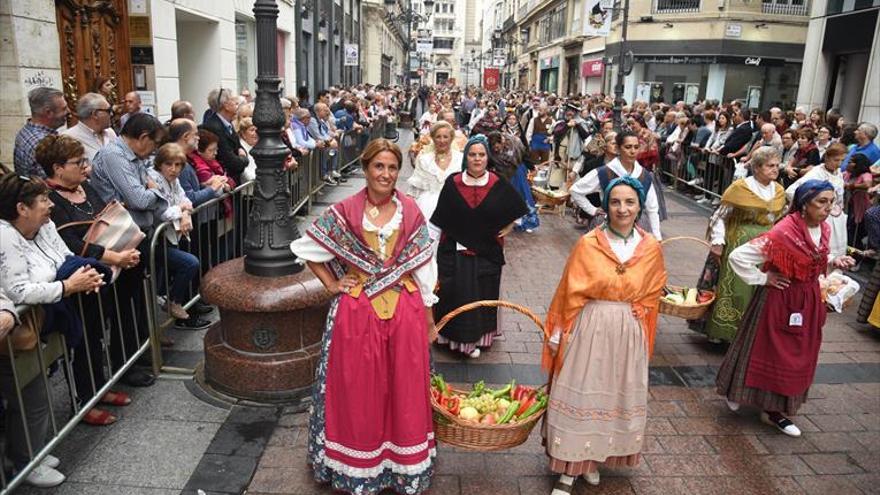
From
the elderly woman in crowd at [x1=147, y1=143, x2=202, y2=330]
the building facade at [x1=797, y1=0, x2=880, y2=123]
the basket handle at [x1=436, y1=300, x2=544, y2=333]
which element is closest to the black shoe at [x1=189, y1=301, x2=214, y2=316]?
the elderly woman in crowd at [x1=147, y1=143, x2=202, y2=330]

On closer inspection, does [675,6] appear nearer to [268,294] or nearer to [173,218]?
[173,218]

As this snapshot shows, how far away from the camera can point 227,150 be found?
23.7ft

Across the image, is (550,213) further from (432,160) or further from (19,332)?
(19,332)

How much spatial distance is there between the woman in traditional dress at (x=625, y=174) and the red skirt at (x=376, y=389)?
116 inches

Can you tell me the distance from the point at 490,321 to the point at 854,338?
378cm

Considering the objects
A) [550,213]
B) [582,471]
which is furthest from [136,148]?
[550,213]

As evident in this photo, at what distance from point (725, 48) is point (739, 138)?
63.9 feet

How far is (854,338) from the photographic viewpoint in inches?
262

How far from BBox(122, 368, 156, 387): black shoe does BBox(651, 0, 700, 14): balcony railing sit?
31.7 metres

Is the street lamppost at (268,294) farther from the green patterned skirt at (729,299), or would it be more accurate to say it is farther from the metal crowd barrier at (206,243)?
the green patterned skirt at (729,299)

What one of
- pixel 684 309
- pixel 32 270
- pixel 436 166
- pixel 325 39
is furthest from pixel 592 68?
pixel 32 270

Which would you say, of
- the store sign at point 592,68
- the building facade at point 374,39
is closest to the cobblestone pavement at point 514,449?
the store sign at point 592,68

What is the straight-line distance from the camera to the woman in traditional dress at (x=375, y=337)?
351cm

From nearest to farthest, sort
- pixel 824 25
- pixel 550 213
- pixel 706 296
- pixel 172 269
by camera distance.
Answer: pixel 172 269, pixel 706 296, pixel 550 213, pixel 824 25
